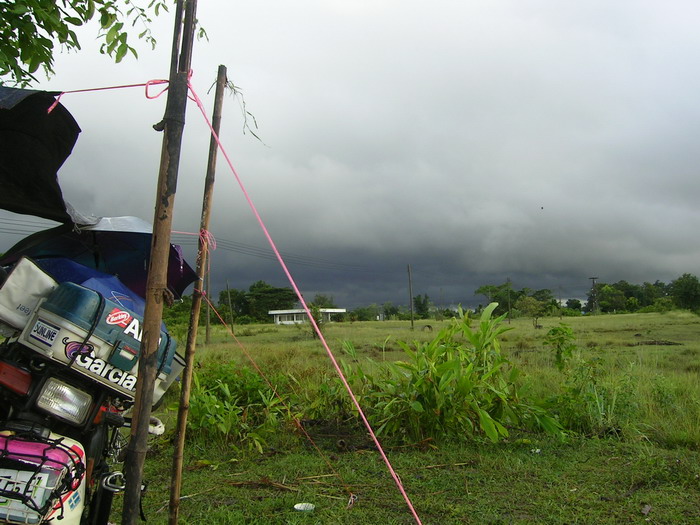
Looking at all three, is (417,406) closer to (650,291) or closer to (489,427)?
(489,427)

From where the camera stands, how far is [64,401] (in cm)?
251

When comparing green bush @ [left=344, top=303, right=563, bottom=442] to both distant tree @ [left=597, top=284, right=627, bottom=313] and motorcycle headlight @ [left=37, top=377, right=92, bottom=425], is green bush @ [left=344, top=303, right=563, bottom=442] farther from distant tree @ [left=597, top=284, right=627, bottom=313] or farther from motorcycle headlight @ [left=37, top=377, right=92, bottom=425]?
distant tree @ [left=597, top=284, right=627, bottom=313]

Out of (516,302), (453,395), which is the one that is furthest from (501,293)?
(453,395)

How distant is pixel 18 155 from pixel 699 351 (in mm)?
18112

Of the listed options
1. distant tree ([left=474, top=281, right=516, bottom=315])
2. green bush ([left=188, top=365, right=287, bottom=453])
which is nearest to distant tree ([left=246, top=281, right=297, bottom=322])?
distant tree ([left=474, top=281, right=516, bottom=315])

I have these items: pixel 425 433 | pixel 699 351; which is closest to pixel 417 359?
pixel 425 433

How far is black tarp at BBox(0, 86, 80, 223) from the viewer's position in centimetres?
258

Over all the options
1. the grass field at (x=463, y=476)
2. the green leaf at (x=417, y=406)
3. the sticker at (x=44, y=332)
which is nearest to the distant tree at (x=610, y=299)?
the grass field at (x=463, y=476)

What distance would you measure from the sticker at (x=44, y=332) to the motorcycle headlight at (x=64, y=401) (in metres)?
0.18

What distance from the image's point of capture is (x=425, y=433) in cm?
526

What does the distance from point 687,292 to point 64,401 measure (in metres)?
51.3

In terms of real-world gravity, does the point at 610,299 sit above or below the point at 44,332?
below

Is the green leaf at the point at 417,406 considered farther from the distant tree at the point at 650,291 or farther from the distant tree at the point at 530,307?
the distant tree at the point at 650,291

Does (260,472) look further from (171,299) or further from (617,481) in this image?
(617,481)
